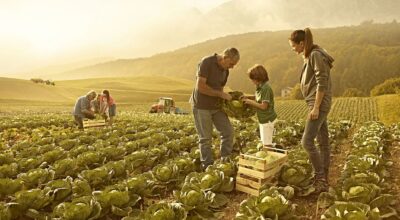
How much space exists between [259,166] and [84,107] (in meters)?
9.33

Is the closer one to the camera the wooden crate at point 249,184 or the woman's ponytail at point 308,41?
the woman's ponytail at point 308,41

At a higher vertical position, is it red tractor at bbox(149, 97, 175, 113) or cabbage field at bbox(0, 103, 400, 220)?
cabbage field at bbox(0, 103, 400, 220)

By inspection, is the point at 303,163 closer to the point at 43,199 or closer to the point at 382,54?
the point at 43,199

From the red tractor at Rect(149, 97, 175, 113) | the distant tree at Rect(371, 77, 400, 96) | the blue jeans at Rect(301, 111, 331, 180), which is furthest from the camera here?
the distant tree at Rect(371, 77, 400, 96)

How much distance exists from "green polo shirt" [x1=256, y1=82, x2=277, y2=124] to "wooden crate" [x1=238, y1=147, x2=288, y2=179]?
65 cm

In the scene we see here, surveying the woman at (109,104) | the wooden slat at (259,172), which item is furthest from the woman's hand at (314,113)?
the woman at (109,104)

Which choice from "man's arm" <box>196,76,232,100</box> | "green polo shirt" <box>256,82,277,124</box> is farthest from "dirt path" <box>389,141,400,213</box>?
"man's arm" <box>196,76,232,100</box>

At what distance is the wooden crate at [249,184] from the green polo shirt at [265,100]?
1.06 meters

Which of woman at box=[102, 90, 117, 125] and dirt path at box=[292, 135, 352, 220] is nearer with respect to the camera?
dirt path at box=[292, 135, 352, 220]

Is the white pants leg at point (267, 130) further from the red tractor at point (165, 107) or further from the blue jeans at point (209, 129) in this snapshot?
the red tractor at point (165, 107)

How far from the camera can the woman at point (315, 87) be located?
470 centimetres

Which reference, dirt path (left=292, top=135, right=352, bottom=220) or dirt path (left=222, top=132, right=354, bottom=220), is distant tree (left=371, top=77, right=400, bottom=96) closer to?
dirt path (left=292, top=135, right=352, bottom=220)

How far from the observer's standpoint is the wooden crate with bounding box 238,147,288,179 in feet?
16.4

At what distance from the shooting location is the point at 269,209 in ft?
13.1
